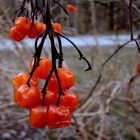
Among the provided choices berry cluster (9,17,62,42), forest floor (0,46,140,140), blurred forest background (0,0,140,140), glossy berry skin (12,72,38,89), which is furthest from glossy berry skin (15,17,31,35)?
forest floor (0,46,140,140)

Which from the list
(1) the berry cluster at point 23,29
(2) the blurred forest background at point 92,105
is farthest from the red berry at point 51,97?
(2) the blurred forest background at point 92,105

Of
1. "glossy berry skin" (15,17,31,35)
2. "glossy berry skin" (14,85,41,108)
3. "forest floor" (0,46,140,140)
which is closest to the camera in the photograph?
"glossy berry skin" (14,85,41,108)

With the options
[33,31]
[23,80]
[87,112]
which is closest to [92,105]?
[87,112]

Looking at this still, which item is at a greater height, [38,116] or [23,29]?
[23,29]

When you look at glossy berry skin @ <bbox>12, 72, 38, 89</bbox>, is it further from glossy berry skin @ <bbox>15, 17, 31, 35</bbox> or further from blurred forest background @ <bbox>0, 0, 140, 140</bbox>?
blurred forest background @ <bbox>0, 0, 140, 140</bbox>

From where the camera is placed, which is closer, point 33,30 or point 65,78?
point 65,78

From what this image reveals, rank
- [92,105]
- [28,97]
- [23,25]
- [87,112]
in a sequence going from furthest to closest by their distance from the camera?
[92,105], [87,112], [23,25], [28,97]

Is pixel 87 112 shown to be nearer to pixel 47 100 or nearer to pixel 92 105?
pixel 92 105

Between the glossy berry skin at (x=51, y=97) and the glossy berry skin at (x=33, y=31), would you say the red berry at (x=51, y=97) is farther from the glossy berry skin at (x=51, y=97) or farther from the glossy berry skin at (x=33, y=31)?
the glossy berry skin at (x=33, y=31)
